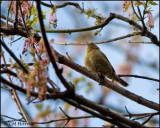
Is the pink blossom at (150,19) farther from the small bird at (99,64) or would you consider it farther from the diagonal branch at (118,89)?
the small bird at (99,64)

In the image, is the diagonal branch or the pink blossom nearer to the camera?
the diagonal branch

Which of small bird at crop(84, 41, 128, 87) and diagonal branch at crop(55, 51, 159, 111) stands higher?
small bird at crop(84, 41, 128, 87)

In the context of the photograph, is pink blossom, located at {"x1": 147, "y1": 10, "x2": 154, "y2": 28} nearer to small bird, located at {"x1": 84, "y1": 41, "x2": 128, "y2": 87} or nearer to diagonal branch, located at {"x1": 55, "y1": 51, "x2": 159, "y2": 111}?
diagonal branch, located at {"x1": 55, "y1": 51, "x2": 159, "y2": 111}

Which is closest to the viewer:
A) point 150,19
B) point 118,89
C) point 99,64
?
point 118,89

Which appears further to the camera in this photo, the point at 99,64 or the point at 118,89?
the point at 99,64

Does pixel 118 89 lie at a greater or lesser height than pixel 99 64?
lesser

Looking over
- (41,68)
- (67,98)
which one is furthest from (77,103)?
(41,68)

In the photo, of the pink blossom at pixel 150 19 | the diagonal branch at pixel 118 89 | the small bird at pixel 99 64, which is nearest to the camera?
the diagonal branch at pixel 118 89

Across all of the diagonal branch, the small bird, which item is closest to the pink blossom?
the diagonal branch

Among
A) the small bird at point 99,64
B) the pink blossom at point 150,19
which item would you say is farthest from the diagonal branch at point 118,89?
the small bird at point 99,64

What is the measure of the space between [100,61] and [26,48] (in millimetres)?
2387

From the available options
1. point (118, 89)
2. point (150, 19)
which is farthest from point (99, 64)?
point (118, 89)

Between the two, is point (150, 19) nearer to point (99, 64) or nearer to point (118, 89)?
point (118, 89)

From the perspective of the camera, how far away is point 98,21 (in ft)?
11.4
